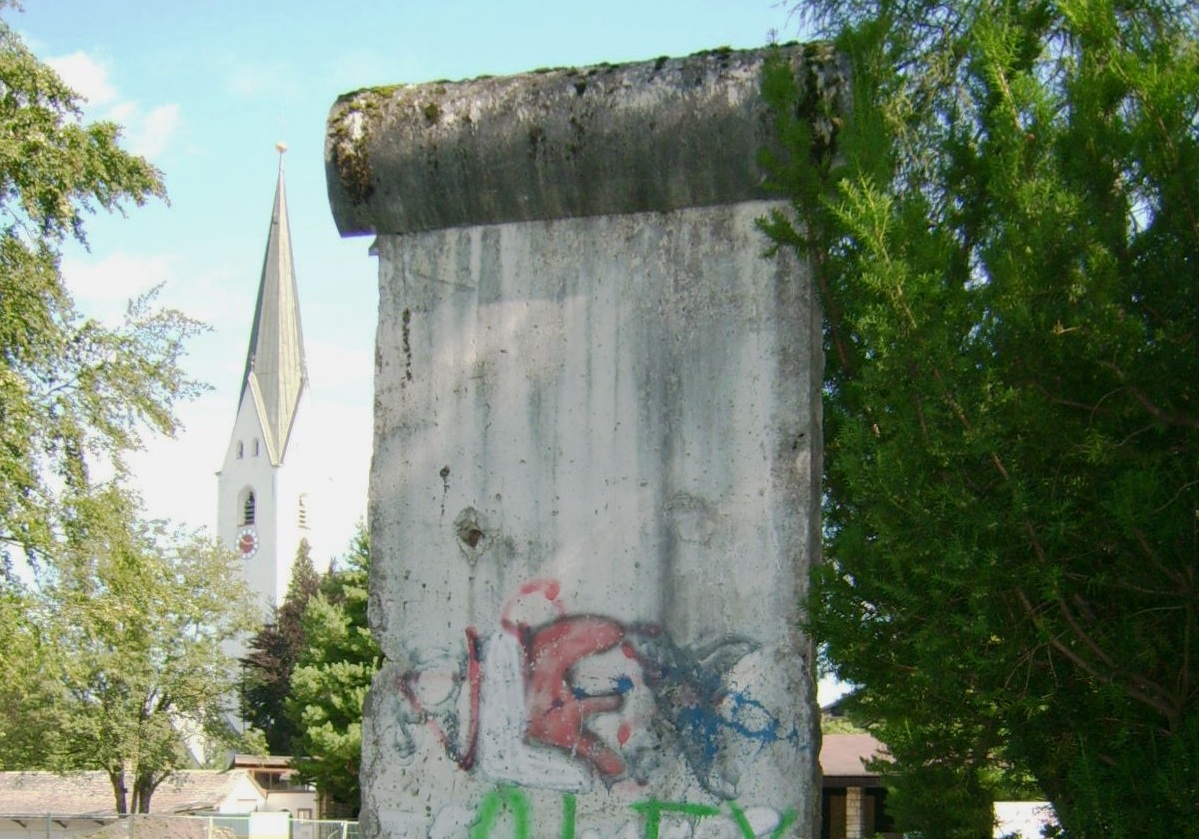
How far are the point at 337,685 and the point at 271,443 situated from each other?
168 feet

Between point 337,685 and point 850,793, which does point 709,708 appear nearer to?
point 850,793

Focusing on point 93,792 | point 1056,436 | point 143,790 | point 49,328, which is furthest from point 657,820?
point 93,792

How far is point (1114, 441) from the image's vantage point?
10.2ft

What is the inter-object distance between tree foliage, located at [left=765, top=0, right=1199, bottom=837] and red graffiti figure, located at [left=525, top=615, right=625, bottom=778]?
67 centimetres

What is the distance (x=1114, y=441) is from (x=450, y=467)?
1.83 metres

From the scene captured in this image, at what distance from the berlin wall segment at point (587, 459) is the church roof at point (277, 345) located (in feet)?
250

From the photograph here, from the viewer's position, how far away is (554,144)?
3832mm

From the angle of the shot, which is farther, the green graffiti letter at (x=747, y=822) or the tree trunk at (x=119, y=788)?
the tree trunk at (x=119, y=788)

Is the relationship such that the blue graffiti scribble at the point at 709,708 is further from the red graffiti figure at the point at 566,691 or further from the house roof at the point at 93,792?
the house roof at the point at 93,792

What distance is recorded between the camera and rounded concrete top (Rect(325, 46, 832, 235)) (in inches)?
147

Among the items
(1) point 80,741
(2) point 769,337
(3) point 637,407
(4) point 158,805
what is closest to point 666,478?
(3) point 637,407

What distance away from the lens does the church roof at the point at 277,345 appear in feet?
256

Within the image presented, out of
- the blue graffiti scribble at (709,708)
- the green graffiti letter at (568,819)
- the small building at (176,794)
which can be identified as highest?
the blue graffiti scribble at (709,708)

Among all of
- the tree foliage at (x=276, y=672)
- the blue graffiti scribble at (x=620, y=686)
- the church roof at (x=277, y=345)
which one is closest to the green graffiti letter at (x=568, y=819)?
the blue graffiti scribble at (x=620, y=686)
